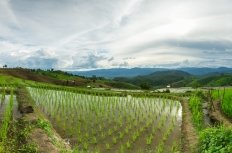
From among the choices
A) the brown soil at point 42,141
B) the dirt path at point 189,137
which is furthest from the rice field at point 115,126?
the brown soil at point 42,141

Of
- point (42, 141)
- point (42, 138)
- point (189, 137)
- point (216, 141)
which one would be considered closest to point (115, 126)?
point (189, 137)

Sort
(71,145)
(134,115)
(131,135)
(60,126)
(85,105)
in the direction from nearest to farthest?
1. (71,145)
2. (131,135)
3. (60,126)
4. (134,115)
5. (85,105)

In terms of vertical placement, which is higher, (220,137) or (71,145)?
(220,137)

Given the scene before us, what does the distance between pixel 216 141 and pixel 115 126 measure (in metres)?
7.45

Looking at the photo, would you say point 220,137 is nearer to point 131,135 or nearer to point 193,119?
point 131,135

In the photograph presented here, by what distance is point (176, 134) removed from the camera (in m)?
16.2

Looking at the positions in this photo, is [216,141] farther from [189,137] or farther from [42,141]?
[42,141]

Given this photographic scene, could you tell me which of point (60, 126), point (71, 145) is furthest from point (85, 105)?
point (71, 145)

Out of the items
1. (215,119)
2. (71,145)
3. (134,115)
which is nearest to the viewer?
(71,145)

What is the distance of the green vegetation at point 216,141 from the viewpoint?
32.4 feet

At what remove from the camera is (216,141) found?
10.5 meters

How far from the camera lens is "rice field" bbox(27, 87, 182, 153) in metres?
13.9

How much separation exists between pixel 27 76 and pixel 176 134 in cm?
6208

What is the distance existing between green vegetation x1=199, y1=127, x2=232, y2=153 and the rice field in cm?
209
